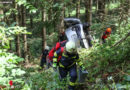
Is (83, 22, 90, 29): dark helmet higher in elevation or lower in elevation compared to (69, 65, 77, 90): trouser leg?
higher

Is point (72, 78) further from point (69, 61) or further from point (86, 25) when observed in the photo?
point (86, 25)

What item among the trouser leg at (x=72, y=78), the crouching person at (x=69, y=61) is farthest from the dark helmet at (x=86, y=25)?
the trouser leg at (x=72, y=78)

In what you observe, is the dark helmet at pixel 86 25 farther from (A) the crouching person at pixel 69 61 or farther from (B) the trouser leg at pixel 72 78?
(B) the trouser leg at pixel 72 78

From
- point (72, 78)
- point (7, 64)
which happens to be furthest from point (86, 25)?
point (7, 64)

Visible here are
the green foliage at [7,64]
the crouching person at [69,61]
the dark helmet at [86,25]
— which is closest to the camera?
the green foliage at [7,64]

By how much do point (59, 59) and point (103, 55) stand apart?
176 cm

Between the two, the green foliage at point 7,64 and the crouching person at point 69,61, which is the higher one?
the green foliage at point 7,64

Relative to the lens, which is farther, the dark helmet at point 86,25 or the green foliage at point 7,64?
the dark helmet at point 86,25

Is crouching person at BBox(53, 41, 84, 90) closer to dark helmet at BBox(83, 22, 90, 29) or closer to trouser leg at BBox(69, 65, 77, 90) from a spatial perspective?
trouser leg at BBox(69, 65, 77, 90)

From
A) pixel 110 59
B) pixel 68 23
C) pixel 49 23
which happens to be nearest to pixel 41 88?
pixel 110 59

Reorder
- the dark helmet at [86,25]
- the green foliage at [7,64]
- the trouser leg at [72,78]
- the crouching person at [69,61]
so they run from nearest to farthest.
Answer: the green foliage at [7,64]
the trouser leg at [72,78]
the crouching person at [69,61]
the dark helmet at [86,25]

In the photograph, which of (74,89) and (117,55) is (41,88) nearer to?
(74,89)

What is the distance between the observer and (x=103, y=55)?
5895 millimetres

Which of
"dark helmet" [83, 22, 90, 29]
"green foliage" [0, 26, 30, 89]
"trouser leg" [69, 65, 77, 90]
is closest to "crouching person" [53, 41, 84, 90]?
"trouser leg" [69, 65, 77, 90]
